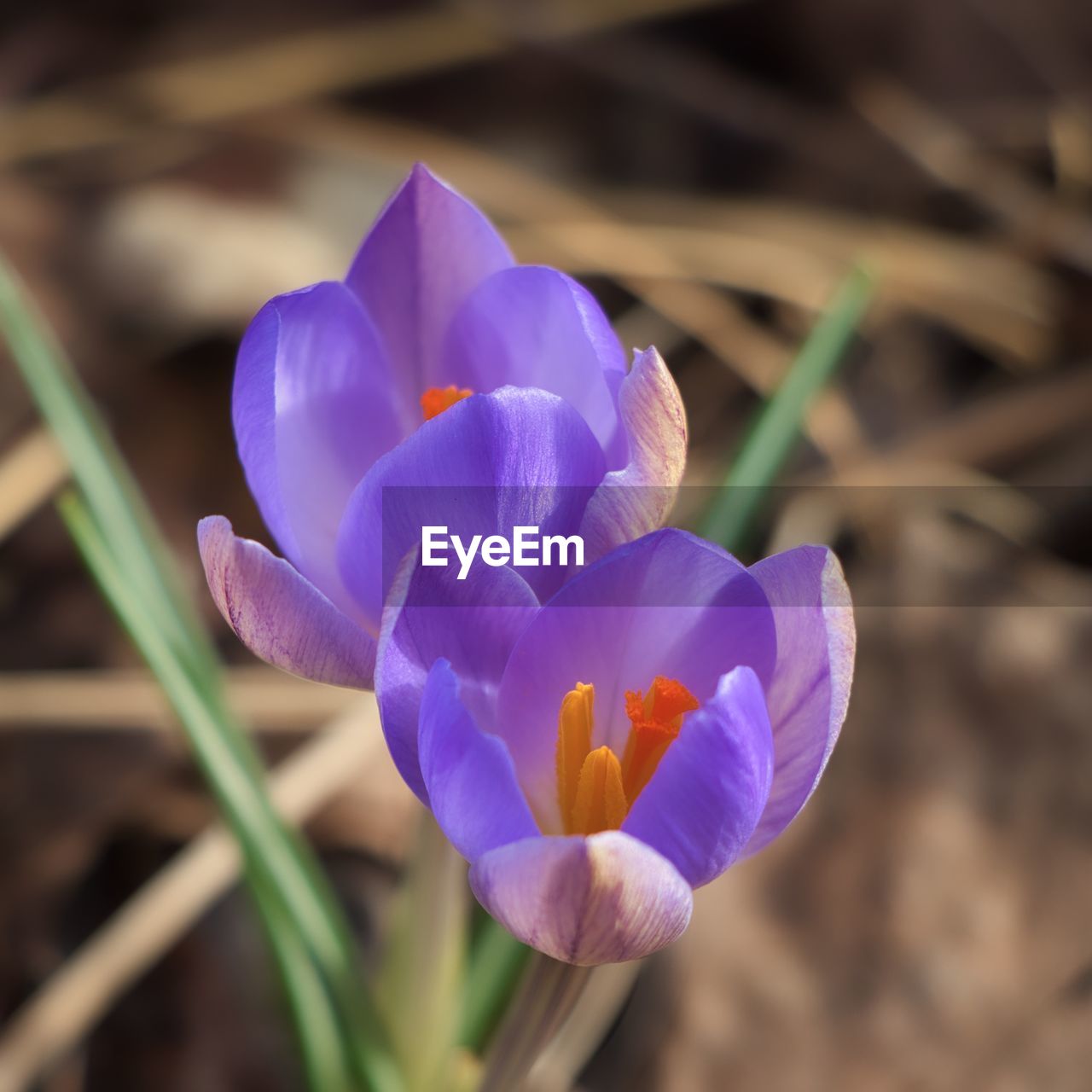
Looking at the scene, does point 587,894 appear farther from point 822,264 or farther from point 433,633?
point 822,264

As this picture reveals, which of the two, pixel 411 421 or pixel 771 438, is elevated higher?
pixel 411 421

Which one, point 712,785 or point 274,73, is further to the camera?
point 274,73

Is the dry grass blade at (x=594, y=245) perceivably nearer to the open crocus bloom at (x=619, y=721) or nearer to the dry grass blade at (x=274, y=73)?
the dry grass blade at (x=274, y=73)

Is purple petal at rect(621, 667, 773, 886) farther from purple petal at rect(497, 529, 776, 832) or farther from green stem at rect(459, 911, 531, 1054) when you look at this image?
green stem at rect(459, 911, 531, 1054)

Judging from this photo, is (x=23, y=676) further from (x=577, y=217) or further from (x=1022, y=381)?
(x=1022, y=381)

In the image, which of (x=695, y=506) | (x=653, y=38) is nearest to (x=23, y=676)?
(x=695, y=506)

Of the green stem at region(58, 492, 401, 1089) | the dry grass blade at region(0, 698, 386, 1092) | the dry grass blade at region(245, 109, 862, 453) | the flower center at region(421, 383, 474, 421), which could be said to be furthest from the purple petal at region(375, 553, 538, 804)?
the dry grass blade at region(245, 109, 862, 453)

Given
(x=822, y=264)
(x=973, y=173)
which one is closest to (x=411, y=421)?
(x=822, y=264)

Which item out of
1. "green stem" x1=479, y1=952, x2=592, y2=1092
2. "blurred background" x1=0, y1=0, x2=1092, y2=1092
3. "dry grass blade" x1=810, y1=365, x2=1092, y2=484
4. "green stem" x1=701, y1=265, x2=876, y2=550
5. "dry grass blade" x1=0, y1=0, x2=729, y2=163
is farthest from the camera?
"dry grass blade" x1=0, y1=0, x2=729, y2=163
